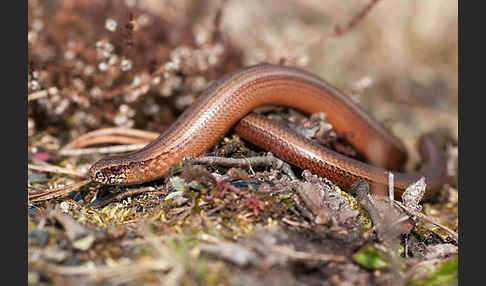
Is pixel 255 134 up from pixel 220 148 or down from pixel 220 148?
up

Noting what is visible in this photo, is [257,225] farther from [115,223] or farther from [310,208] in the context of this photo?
[115,223]

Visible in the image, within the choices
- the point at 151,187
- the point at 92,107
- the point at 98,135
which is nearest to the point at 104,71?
the point at 92,107

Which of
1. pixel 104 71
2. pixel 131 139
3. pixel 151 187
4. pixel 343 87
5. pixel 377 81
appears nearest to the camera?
pixel 151 187

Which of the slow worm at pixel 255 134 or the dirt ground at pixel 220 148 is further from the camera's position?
the slow worm at pixel 255 134

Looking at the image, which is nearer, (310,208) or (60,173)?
(310,208)
